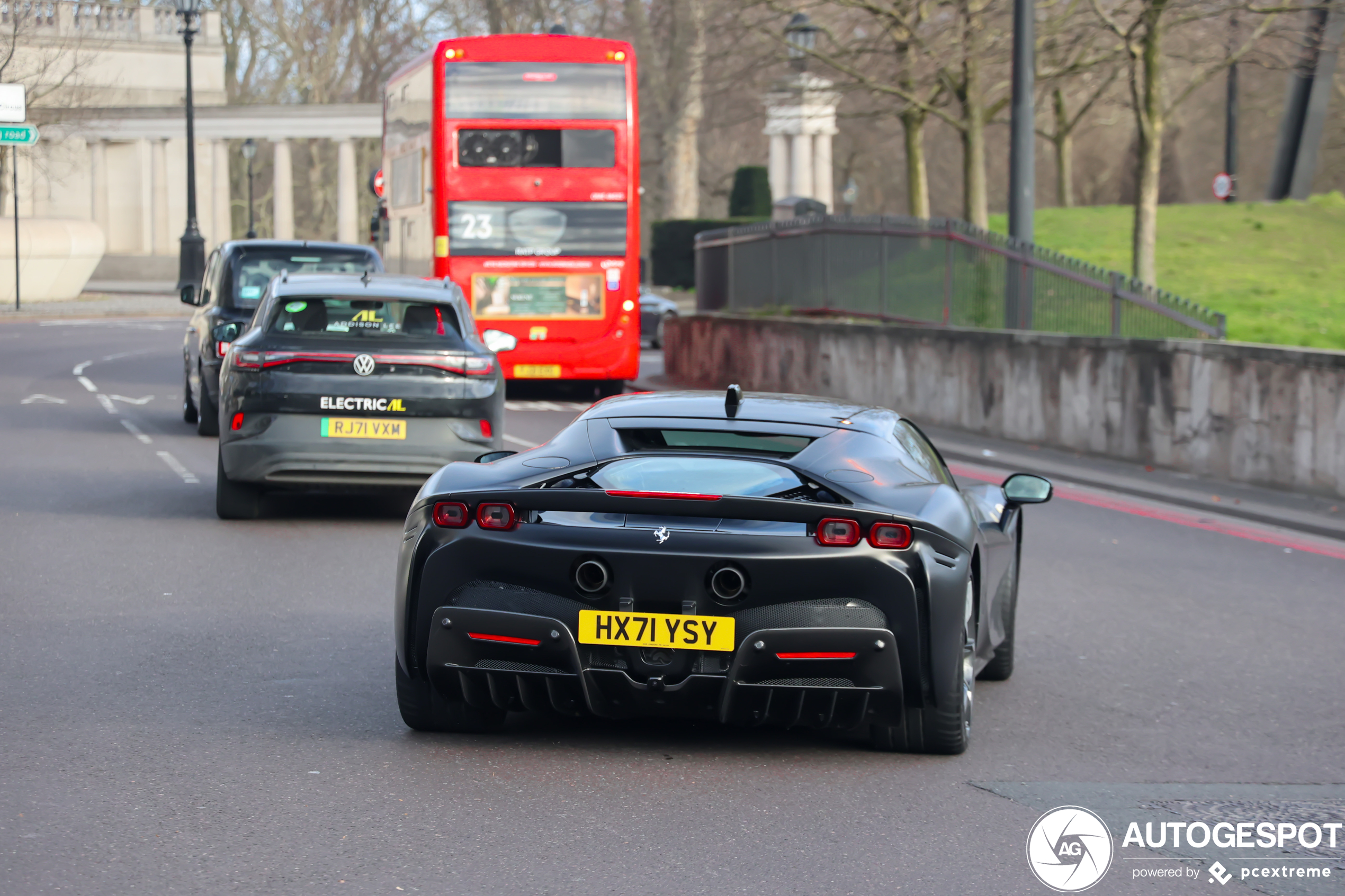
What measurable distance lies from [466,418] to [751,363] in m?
12.9

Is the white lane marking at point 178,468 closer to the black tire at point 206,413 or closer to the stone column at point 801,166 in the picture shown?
the black tire at point 206,413

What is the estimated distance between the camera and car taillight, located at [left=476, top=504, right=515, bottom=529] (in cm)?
563

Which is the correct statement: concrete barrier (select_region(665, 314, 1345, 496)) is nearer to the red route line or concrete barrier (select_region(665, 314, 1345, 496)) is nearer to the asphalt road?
the red route line

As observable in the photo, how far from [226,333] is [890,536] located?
11.5 meters

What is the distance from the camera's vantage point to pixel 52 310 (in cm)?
4466

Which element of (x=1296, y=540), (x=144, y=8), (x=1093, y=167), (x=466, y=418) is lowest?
(x=1296, y=540)

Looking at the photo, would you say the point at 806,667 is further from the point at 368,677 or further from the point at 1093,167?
the point at 1093,167

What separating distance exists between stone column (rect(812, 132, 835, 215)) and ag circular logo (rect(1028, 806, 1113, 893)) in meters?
Result: 56.8

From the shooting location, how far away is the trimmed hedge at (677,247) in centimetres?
5491

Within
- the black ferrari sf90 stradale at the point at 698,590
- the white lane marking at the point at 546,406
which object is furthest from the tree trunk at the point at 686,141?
the black ferrari sf90 stradale at the point at 698,590

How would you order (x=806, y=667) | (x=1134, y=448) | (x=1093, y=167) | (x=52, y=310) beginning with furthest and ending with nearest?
1. (x=1093, y=167)
2. (x=52, y=310)
3. (x=1134, y=448)
4. (x=806, y=667)

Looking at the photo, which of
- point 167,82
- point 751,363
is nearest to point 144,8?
point 167,82

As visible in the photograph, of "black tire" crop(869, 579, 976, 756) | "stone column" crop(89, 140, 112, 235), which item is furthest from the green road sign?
"stone column" crop(89, 140, 112, 235)

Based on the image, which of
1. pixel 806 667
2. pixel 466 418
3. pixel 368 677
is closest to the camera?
pixel 806 667
